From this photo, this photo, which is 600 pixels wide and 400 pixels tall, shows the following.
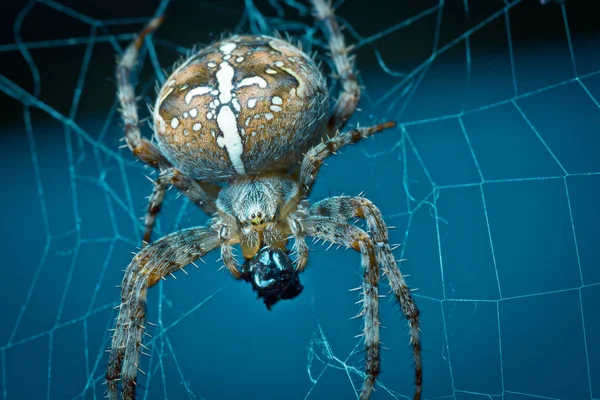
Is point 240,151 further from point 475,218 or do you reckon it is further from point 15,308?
→ point 15,308

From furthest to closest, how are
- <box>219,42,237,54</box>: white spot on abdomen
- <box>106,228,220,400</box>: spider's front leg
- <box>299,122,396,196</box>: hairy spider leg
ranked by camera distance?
<box>219,42,237,54</box>: white spot on abdomen
<box>299,122,396,196</box>: hairy spider leg
<box>106,228,220,400</box>: spider's front leg

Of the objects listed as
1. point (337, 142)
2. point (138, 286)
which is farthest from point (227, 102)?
point (138, 286)

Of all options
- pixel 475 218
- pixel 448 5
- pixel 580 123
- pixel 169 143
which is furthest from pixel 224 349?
pixel 448 5

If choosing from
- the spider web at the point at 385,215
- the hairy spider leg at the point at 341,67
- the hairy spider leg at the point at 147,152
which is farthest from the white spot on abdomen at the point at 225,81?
the spider web at the point at 385,215

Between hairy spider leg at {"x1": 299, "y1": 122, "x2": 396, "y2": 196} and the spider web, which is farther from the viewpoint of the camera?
the spider web

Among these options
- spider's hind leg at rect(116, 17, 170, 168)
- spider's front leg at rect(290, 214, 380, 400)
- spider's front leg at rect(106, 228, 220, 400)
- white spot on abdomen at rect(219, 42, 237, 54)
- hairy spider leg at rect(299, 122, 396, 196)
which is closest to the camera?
spider's front leg at rect(290, 214, 380, 400)

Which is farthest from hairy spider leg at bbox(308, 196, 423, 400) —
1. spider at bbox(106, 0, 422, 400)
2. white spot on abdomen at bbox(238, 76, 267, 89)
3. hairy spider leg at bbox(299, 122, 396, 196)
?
white spot on abdomen at bbox(238, 76, 267, 89)

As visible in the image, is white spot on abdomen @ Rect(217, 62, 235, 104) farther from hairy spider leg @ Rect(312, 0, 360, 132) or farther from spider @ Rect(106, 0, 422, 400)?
hairy spider leg @ Rect(312, 0, 360, 132)

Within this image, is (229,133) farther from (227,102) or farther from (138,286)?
(138,286)
